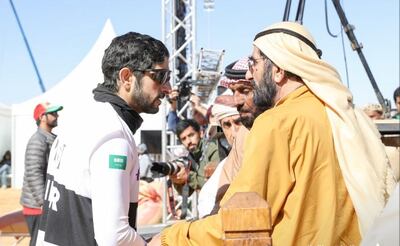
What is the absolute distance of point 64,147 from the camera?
5.86ft

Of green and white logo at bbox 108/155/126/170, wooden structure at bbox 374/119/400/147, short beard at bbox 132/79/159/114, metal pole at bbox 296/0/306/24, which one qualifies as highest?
metal pole at bbox 296/0/306/24

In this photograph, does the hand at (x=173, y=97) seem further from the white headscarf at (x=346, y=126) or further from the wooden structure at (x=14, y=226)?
the white headscarf at (x=346, y=126)

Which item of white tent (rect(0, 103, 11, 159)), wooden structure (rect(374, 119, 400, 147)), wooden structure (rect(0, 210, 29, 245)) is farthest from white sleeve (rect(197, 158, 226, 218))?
white tent (rect(0, 103, 11, 159))

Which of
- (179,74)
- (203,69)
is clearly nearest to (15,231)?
(179,74)

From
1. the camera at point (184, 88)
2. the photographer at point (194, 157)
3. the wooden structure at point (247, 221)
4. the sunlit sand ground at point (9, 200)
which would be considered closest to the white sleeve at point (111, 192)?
the wooden structure at point (247, 221)

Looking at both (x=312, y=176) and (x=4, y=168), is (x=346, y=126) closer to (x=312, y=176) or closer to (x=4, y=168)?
(x=312, y=176)

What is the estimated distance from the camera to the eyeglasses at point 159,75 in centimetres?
195

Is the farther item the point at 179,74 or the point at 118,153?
the point at 179,74

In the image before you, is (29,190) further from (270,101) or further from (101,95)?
(270,101)

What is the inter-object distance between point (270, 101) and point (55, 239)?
33.7 inches

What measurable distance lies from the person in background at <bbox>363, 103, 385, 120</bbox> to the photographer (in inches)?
66.2

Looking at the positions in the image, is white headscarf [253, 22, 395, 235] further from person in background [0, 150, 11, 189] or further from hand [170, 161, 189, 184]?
person in background [0, 150, 11, 189]

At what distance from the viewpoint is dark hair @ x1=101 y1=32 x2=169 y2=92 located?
1.93 m

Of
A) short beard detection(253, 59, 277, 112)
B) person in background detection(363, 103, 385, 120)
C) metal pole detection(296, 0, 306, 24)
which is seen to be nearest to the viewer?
short beard detection(253, 59, 277, 112)
